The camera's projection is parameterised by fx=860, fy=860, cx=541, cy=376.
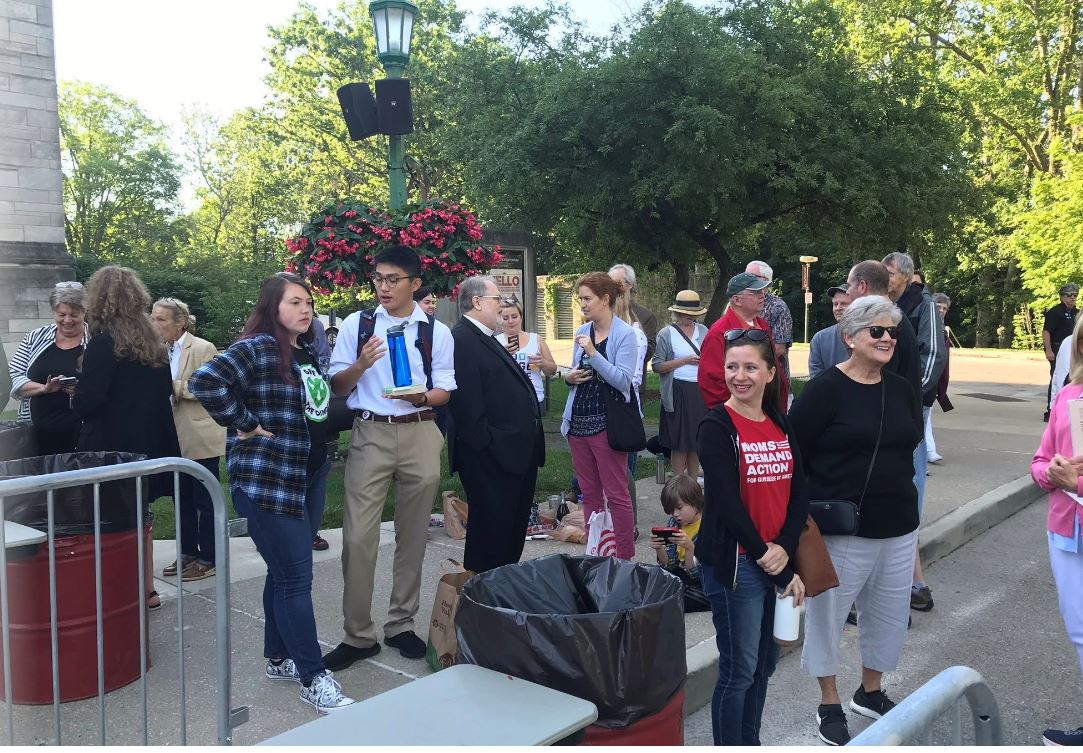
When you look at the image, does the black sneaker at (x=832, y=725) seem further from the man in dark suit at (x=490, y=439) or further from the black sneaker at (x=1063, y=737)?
the man in dark suit at (x=490, y=439)

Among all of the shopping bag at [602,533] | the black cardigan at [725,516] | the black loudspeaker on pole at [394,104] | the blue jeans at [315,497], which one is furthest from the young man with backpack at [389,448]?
the black loudspeaker on pole at [394,104]

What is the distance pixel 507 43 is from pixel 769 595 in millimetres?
17306

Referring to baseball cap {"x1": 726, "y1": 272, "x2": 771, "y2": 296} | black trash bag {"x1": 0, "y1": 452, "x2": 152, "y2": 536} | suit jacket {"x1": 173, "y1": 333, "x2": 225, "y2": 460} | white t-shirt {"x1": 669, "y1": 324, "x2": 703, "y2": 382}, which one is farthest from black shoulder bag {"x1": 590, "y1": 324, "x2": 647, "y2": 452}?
black trash bag {"x1": 0, "y1": 452, "x2": 152, "y2": 536}

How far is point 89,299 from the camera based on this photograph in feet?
15.0

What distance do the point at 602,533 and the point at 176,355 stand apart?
9.76ft

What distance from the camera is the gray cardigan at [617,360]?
17.1 feet

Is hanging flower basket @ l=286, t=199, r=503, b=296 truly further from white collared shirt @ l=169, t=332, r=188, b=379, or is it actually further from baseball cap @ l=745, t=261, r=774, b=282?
baseball cap @ l=745, t=261, r=774, b=282

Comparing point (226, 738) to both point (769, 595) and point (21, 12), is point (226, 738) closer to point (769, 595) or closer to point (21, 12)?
point (769, 595)

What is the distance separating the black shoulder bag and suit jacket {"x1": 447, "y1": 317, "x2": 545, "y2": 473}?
3.05 ft

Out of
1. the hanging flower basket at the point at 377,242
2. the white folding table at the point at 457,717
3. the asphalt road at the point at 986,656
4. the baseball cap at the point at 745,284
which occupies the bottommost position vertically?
the asphalt road at the point at 986,656

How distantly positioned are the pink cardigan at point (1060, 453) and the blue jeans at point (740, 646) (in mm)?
1325

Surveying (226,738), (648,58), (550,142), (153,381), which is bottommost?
(226,738)

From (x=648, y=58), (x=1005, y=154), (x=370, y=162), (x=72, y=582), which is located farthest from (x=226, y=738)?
(x=1005, y=154)

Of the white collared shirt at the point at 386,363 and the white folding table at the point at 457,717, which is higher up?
the white collared shirt at the point at 386,363
